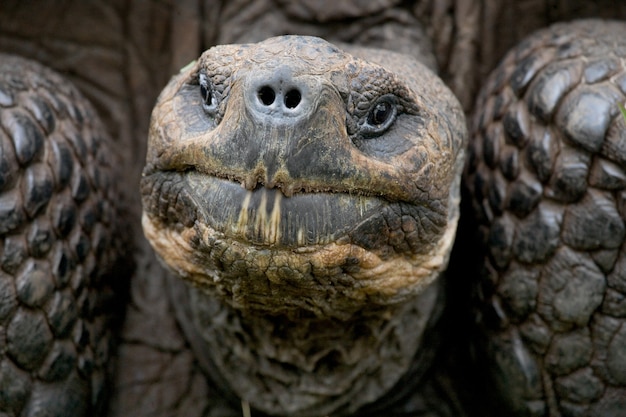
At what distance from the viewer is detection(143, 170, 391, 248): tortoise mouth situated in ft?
5.59

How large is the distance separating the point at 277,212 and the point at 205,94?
422mm

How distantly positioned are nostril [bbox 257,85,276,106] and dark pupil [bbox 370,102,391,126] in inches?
11.7

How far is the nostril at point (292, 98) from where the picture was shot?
1682 mm

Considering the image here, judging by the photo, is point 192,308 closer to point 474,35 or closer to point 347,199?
point 347,199

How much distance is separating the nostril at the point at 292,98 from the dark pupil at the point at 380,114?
259mm

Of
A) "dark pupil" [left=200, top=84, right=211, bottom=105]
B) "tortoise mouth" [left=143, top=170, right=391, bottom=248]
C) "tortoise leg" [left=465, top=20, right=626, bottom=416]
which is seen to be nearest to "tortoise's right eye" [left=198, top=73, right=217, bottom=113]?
"dark pupil" [left=200, top=84, right=211, bottom=105]

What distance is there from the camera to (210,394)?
2.72 metres

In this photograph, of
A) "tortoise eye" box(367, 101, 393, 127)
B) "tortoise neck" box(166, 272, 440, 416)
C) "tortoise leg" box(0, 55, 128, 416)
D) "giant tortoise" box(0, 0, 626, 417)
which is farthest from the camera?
"tortoise neck" box(166, 272, 440, 416)

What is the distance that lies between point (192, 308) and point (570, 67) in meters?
1.33

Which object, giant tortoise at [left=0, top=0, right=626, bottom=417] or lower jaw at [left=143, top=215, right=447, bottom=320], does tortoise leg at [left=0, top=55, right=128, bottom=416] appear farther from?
lower jaw at [left=143, top=215, right=447, bottom=320]

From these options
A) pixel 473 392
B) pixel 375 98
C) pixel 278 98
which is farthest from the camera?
pixel 473 392

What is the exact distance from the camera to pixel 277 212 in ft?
5.57

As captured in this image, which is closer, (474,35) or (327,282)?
(327,282)

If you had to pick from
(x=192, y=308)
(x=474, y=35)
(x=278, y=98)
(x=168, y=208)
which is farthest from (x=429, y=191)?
(x=474, y=35)
